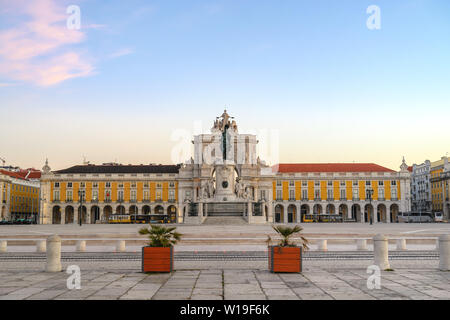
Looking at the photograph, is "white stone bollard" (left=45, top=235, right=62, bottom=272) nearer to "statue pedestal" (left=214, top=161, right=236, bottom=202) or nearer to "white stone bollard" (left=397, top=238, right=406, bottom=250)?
"white stone bollard" (left=397, top=238, right=406, bottom=250)

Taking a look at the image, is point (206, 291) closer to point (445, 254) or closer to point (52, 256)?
point (52, 256)

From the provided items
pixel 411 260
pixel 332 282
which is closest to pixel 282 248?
pixel 332 282

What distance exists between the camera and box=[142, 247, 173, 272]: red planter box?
420 inches

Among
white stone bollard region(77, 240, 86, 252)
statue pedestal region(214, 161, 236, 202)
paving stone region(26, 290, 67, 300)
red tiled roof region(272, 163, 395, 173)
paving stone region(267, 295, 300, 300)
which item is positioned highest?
red tiled roof region(272, 163, 395, 173)

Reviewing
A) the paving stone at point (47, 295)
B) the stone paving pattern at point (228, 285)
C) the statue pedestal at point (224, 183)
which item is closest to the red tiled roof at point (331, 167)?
the statue pedestal at point (224, 183)

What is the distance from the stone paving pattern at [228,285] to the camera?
25.9ft

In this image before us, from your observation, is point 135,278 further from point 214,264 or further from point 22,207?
point 22,207

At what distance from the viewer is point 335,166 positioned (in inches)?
3772

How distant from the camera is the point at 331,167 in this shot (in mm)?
95500

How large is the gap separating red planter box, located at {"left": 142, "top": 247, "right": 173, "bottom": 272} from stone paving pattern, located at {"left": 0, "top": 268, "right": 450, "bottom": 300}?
0.63 ft

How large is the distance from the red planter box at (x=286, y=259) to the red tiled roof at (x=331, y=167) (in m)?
84.3

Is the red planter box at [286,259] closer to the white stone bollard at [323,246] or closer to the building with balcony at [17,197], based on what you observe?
the white stone bollard at [323,246]

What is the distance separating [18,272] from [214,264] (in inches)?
193

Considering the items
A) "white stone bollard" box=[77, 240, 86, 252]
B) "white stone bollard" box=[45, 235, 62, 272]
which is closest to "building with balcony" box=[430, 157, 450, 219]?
"white stone bollard" box=[77, 240, 86, 252]
